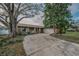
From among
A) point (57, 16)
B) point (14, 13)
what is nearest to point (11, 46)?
point (14, 13)

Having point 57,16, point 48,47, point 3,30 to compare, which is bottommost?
→ point 48,47

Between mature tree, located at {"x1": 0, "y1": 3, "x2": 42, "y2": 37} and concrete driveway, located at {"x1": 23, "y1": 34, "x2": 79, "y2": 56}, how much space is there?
17cm

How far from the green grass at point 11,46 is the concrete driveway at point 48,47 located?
45 mm

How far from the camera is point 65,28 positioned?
68.1 inches

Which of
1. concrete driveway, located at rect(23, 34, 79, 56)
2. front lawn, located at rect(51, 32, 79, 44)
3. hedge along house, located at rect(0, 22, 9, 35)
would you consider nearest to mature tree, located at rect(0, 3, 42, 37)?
hedge along house, located at rect(0, 22, 9, 35)

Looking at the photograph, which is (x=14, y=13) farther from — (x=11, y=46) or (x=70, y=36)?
(x=70, y=36)

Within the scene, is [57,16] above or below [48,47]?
above

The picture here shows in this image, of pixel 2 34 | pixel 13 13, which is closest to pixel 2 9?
pixel 13 13

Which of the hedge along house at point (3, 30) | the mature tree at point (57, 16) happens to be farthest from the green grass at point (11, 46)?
the mature tree at point (57, 16)

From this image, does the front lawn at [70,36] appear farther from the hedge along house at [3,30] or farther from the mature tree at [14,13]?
the hedge along house at [3,30]

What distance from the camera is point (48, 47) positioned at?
1.72m

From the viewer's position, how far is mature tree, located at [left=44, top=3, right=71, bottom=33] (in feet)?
5.67

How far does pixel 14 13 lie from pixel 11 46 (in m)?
0.30

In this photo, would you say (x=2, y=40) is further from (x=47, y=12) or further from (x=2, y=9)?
(x=47, y=12)
